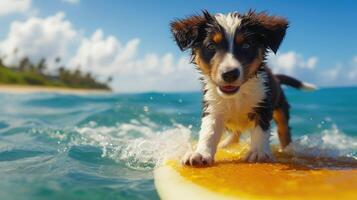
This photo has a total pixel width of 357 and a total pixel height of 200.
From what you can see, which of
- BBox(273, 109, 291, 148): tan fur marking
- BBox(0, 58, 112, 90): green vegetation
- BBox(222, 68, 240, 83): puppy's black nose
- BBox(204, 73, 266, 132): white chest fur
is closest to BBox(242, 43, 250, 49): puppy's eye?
BBox(222, 68, 240, 83): puppy's black nose

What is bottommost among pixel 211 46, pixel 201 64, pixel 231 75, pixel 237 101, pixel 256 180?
pixel 256 180

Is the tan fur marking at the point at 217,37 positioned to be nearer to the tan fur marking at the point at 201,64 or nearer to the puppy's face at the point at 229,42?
the puppy's face at the point at 229,42

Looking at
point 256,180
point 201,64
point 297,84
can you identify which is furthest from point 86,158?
point 297,84

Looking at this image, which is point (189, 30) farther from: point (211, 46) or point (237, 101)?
point (237, 101)

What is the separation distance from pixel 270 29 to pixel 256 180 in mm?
1712

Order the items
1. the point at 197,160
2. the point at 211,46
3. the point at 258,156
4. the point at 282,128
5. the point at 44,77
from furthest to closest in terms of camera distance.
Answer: the point at 44,77 → the point at 282,128 → the point at 258,156 → the point at 211,46 → the point at 197,160

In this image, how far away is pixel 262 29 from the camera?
17.2ft

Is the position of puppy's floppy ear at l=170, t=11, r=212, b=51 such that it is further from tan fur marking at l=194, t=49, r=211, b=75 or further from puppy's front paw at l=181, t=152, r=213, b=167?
puppy's front paw at l=181, t=152, r=213, b=167

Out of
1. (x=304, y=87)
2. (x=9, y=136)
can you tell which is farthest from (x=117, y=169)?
(x=304, y=87)

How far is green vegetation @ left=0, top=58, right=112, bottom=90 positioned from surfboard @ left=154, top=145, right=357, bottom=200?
168 feet

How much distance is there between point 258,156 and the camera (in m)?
5.25

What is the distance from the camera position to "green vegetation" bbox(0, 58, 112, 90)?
181 feet

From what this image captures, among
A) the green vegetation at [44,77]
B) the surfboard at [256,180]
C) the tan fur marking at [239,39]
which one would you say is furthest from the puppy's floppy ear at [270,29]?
the green vegetation at [44,77]

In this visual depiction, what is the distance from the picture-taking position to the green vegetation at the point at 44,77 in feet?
181
